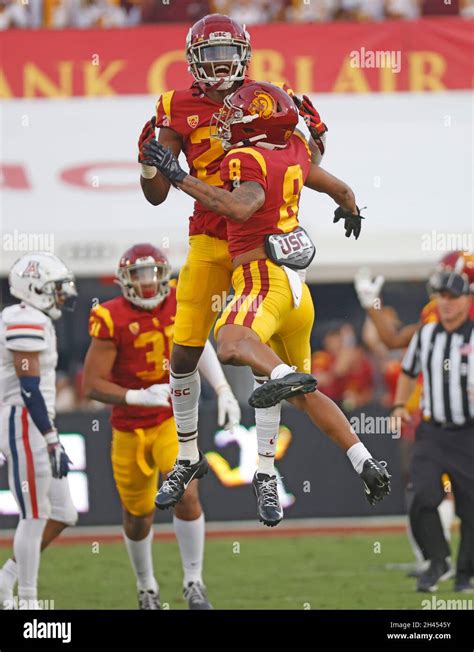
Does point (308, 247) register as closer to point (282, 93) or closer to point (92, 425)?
point (282, 93)

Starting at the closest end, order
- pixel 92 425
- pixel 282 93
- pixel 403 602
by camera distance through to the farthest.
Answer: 1. pixel 282 93
2. pixel 403 602
3. pixel 92 425

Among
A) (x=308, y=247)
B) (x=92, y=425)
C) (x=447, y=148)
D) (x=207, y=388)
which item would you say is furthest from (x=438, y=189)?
(x=308, y=247)

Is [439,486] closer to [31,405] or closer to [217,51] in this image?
[31,405]

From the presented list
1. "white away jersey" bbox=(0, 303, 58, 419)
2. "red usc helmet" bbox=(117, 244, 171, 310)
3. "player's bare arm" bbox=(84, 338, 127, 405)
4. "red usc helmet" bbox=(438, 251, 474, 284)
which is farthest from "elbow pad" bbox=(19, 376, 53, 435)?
"red usc helmet" bbox=(438, 251, 474, 284)

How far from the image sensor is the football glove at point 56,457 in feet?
26.1

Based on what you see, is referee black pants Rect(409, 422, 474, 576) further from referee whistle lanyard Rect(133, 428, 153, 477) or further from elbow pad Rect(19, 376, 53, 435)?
elbow pad Rect(19, 376, 53, 435)

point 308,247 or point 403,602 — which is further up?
point 308,247

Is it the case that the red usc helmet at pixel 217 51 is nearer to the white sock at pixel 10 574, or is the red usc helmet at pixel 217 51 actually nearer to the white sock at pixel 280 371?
the white sock at pixel 280 371

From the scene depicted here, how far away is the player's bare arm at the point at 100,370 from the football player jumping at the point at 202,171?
1446 millimetres

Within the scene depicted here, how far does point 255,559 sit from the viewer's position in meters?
10.8

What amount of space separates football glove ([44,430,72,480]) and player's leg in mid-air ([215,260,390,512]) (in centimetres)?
176

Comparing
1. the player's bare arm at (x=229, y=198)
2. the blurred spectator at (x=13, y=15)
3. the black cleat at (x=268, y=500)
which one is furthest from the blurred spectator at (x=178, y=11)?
the black cleat at (x=268, y=500)

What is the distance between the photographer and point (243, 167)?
632 cm

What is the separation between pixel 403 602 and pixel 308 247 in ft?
9.58
